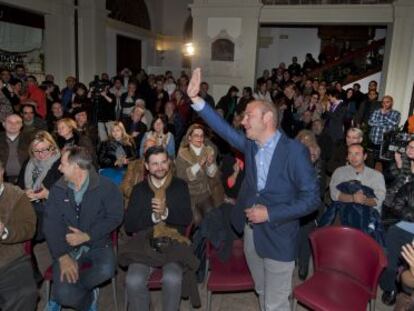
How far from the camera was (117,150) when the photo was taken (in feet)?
15.0

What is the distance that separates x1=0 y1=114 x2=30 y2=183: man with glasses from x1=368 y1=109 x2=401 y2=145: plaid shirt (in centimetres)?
521

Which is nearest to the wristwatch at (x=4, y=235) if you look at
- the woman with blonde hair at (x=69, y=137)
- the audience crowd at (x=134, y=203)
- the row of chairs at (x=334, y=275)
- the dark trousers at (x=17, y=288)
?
the audience crowd at (x=134, y=203)

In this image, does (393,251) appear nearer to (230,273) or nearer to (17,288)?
(230,273)

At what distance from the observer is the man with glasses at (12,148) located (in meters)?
4.14

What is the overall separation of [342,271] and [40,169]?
9.27ft

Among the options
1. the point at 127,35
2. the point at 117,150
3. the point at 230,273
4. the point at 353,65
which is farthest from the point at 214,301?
the point at 127,35

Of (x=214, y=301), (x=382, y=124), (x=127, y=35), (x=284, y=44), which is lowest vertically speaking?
(x=214, y=301)

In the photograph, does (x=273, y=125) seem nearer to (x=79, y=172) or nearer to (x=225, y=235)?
(x=225, y=235)

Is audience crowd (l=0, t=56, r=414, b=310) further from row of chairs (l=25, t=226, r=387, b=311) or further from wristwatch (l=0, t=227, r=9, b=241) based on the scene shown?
row of chairs (l=25, t=226, r=387, b=311)

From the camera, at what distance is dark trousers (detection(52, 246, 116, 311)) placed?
8.74 ft

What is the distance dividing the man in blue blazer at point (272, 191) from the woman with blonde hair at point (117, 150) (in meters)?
2.25

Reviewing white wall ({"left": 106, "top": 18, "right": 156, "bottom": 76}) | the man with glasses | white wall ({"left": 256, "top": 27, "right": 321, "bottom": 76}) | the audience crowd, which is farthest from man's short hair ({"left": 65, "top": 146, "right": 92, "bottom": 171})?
white wall ({"left": 256, "top": 27, "right": 321, "bottom": 76})

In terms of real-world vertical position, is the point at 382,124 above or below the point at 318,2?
below

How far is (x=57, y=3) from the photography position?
1002 centimetres
